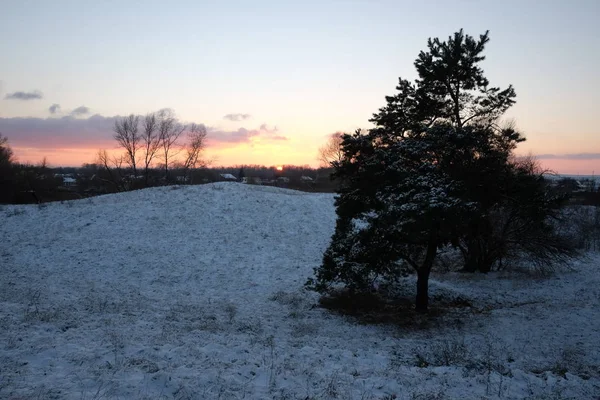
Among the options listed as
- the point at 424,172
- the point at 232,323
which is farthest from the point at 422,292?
the point at 232,323

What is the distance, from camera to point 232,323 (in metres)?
13.0

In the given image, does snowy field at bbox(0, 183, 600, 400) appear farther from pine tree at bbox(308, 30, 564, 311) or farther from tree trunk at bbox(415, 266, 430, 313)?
pine tree at bbox(308, 30, 564, 311)

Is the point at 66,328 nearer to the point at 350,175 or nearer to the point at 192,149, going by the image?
the point at 350,175

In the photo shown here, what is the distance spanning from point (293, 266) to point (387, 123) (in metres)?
10.8

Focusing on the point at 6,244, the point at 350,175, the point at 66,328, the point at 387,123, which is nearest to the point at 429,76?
the point at 387,123

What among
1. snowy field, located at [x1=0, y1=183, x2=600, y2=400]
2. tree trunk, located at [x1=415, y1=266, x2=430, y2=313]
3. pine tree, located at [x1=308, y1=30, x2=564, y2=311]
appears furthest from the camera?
tree trunk, located at [x1=415, y1=266, x2=430, y2=313]

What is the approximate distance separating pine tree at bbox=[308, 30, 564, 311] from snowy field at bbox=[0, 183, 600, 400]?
2.90 metres

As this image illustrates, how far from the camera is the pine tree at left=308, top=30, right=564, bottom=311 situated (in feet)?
43.3

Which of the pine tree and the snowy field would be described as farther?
the pine tree

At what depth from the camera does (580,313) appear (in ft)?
51.7

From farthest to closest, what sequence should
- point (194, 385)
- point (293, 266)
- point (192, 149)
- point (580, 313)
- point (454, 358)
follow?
1. point (192, 149)
2. point (293, 266)
3. point (580, 313)
4. point (454, 358)
5. point (194, 385)

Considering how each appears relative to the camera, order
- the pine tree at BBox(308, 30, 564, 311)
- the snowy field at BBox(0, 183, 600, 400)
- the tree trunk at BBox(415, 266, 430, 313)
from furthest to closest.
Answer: the tree trunk at BBox(415, 266, 430, 313)
the pine tree at BBox(308, 30, 564, 311)
the snowy field at BBox(0, 183, 600, 400)

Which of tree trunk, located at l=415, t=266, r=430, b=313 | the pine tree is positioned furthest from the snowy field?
the pine tree

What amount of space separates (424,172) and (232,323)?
356 inches
